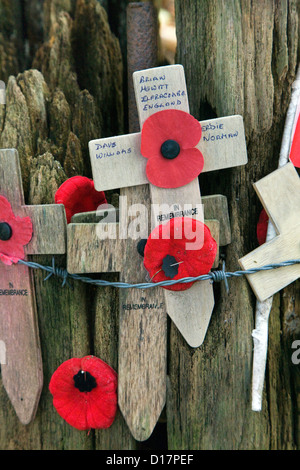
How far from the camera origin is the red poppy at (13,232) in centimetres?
181

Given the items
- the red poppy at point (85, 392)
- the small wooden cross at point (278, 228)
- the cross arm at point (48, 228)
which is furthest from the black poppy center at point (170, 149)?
the red poppy at point (85, 392)

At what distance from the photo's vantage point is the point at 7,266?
189cm

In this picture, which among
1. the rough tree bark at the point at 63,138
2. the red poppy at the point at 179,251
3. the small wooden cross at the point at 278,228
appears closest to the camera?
the red poppy at the point at 179,251

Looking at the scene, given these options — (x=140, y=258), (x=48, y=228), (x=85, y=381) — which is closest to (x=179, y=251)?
(x=140, y=258)

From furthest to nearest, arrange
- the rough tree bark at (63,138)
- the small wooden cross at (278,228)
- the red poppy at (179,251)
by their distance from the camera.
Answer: the rough tree bark at (63,138) → the small wooden cross at (278,228) → the red poppy at (179,251)

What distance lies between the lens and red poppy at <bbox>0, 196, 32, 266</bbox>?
1809 millimetres

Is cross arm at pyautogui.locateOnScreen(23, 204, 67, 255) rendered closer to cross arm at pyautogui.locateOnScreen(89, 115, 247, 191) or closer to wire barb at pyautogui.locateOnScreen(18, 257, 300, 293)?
wire barb at pyautogui.locateOnScreen(18, 257, 300, 293)

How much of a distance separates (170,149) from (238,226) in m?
0.44

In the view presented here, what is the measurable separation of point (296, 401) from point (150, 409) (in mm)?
628

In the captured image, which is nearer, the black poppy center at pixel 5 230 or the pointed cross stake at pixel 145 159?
the pointed cross stake at pixel 145 159

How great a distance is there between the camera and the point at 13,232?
6.00ft

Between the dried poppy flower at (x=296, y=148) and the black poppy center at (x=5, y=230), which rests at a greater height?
the dried poppy flower at (x=296, y=148)

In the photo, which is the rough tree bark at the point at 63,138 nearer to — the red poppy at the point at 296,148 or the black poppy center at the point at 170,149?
the black poppy center at the point at 170,149

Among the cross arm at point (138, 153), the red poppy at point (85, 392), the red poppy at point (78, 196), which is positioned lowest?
the red poppy at point (85, 392)
